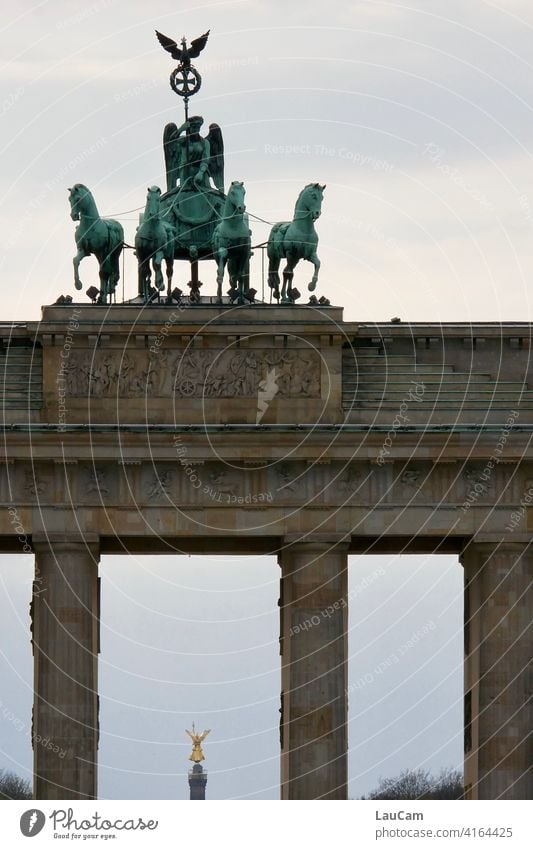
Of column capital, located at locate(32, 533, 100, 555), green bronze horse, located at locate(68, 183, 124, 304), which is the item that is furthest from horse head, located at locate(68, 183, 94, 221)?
column capital, located at locate(32, 533, 100, 555)

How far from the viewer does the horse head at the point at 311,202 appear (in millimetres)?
97125

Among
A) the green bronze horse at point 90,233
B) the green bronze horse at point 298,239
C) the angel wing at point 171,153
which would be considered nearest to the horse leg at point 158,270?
the green bronze horse at point 90,233

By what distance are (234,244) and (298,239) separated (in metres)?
1.47

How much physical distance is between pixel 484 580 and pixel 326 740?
523cm

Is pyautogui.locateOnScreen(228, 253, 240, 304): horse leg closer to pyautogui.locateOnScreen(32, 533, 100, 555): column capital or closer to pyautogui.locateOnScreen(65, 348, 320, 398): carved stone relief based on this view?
pyautogui.locateOnScreen(65, 348, 320, 398): carved stone relief

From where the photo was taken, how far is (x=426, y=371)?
3856 inches

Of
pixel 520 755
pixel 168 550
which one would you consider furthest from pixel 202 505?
pixel 520 755

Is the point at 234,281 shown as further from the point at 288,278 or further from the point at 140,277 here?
the point at 140,277

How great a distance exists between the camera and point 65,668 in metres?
96.4

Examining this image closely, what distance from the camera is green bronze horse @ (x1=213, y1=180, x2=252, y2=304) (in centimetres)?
9681

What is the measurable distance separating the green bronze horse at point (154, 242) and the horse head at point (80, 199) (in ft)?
4.34

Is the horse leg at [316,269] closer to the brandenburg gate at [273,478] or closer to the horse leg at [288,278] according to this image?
the horse leg at [288,278]

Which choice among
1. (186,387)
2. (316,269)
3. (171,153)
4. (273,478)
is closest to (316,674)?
(273,478)

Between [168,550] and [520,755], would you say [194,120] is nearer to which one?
[168,550]
